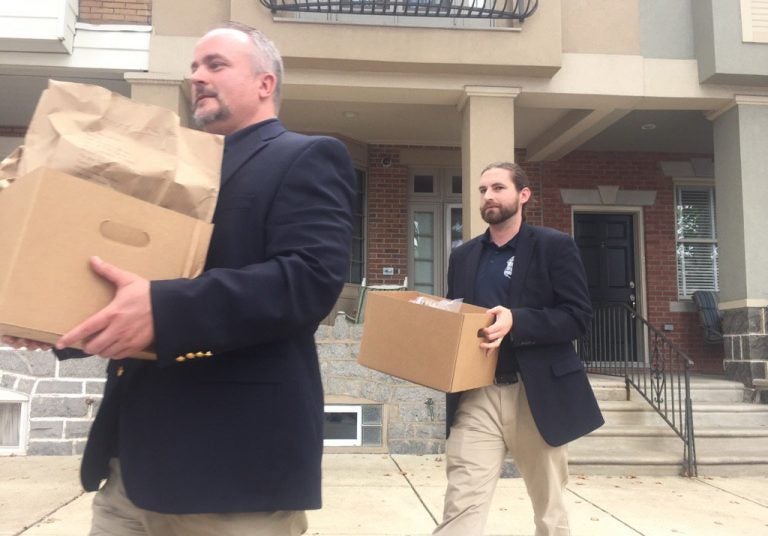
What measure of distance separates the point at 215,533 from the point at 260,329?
0.47 m

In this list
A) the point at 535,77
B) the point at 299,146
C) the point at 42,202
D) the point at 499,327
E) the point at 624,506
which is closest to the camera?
the point at 42,202

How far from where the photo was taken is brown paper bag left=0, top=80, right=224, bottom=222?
54.2 inches

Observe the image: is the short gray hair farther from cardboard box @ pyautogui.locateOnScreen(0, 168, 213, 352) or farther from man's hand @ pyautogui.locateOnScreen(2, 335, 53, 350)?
man's hand @ pyautogui.locateOnScreen(2, 335, 53, 350)

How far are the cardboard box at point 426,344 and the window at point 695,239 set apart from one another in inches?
330

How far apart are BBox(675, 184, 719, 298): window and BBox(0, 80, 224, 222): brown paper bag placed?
10152 mm

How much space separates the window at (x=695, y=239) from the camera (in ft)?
34.7

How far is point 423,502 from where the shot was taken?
521cm

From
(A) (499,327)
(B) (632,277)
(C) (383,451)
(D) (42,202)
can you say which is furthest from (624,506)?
(B) (632,277)

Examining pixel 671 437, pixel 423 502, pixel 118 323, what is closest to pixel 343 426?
pixel 423 502

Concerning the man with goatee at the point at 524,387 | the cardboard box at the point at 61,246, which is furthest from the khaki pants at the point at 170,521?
the man with goatee at the point at 524,387

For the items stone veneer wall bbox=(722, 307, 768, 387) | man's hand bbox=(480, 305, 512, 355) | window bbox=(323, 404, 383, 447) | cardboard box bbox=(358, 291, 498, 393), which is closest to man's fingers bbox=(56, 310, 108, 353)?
cardboard box bbox=(358, 291, 498, 393)

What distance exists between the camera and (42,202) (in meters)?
1.28

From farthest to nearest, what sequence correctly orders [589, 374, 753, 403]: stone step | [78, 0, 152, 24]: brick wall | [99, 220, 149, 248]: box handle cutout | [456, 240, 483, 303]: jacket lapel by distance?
[589, 374, 753, 403]: stone step < [78, 0, 152, 24]: brick wall < [456, 240, 483, 303]: jacket lapel < [99, 220, 149, 248]: box handle cutout

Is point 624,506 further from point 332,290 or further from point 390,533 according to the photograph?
point 332,290
